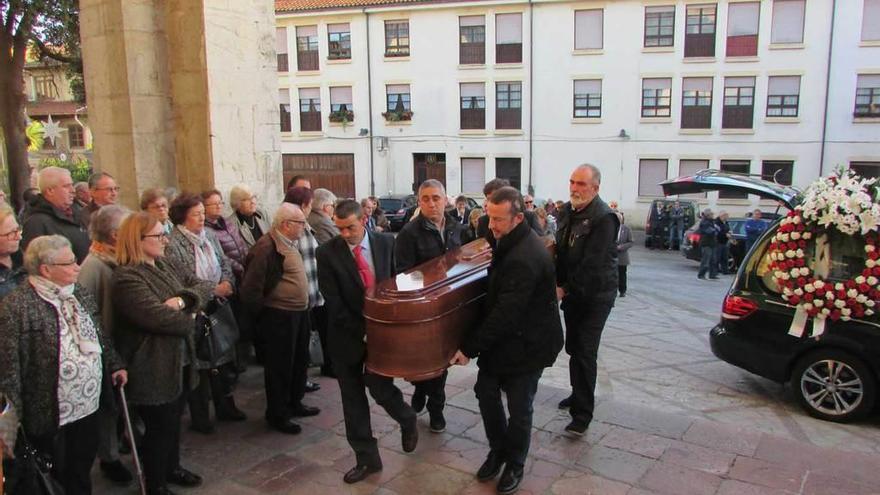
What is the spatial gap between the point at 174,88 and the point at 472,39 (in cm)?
2370

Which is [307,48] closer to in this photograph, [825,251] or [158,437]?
[825,251]

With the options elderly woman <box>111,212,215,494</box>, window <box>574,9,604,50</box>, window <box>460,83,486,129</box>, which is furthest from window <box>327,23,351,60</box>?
elderly woman <box>111,212,215,494</box>

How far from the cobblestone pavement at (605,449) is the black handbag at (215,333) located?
675mm

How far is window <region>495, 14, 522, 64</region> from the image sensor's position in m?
27.3

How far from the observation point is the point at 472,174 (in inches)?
1136

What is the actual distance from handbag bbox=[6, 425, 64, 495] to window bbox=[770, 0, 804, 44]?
1126 inches

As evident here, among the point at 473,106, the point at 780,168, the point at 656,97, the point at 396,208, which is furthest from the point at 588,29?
the point at 396,208

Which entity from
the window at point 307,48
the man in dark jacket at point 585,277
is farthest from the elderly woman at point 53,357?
the window at point 307,48

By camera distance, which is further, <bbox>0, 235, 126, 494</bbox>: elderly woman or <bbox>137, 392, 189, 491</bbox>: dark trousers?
<bbox>137, 392, 189, 491</bbox>: dark trousers

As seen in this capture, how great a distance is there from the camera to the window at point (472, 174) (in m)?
28.7

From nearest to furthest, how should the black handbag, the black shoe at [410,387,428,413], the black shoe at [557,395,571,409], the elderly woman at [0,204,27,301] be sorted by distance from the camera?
the elderly woman at [0,204,27,301], the black handbag, the black shoe at [410,387,428,413], the black shoe at [557,395,571,409]

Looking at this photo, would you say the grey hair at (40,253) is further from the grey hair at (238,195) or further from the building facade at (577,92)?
the building facade at (577,92)

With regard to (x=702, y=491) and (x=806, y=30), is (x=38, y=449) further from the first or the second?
(x=806, y=30)

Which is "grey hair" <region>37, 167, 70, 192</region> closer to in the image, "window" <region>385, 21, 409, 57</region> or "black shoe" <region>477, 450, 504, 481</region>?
"black shoe" <region>477, 450, 504, 481</region>
